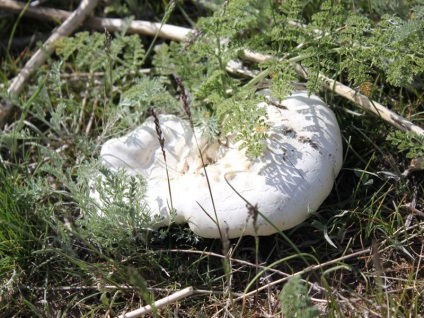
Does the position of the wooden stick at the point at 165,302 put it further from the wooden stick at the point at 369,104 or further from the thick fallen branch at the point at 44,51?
the thick fallen branch at the point at 44,51

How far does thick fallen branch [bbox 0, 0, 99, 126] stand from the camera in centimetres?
416

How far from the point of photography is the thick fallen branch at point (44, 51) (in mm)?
4163

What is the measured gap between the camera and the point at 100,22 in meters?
4.66

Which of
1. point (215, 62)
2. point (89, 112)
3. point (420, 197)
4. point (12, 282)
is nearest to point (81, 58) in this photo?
point (89, 112)

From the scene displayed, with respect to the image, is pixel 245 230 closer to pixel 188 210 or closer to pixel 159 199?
pixel 188 210

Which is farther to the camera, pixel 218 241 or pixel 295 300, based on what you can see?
pixel 218 241

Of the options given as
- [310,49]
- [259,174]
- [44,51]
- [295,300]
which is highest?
[310,49]

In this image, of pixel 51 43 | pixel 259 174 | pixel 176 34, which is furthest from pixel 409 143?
pixel 51 43

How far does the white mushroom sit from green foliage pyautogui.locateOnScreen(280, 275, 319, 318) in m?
0.37

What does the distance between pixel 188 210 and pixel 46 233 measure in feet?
3.02

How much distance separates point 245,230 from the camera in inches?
119

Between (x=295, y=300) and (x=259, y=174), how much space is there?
2.51 ft

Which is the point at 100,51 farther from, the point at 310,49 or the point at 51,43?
the point at 310,49

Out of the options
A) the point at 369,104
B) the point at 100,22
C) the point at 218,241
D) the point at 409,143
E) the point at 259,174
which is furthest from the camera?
the point at 100,22
